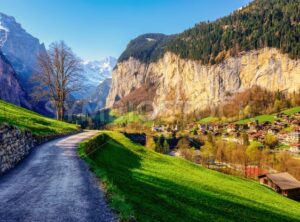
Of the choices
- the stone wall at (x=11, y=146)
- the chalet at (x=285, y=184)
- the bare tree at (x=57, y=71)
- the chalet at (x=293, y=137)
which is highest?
the bare tree at (x=57, y=71)

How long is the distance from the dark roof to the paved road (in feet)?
203

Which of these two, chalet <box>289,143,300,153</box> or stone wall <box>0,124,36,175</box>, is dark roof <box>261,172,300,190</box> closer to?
stone wall <box>0,124,36,175</box>

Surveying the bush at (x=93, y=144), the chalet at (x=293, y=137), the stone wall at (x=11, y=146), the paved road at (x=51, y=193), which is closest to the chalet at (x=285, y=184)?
the bush at (x=93, y=144)

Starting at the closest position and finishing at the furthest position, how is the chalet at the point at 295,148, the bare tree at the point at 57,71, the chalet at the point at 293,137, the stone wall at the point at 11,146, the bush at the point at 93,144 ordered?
the stone wall at the point at 11,146 < the bush at the point at 93,144 < the bare tree at the point at 57,71 < the chalet at the point at 295,148 < the chalet at the point at 293,137

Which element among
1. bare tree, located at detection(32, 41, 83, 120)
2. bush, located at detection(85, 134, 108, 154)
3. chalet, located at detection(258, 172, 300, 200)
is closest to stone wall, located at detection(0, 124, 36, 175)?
bush, located at detection(85, 134, 108, 154)

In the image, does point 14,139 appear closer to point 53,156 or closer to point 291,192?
point 53,156

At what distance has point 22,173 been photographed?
1798 cm

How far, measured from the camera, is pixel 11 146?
20297 mm

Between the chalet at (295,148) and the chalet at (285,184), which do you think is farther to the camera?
the chalet at (295,148)

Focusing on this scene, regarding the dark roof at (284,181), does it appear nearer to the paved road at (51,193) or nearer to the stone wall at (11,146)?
the stone wall at (11,146)

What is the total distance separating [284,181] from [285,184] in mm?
2745

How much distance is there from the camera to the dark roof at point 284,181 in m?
67.5

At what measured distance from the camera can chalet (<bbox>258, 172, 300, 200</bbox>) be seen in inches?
2598

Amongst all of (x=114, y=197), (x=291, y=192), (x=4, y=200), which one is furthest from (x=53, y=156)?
(x=291, y=192)
